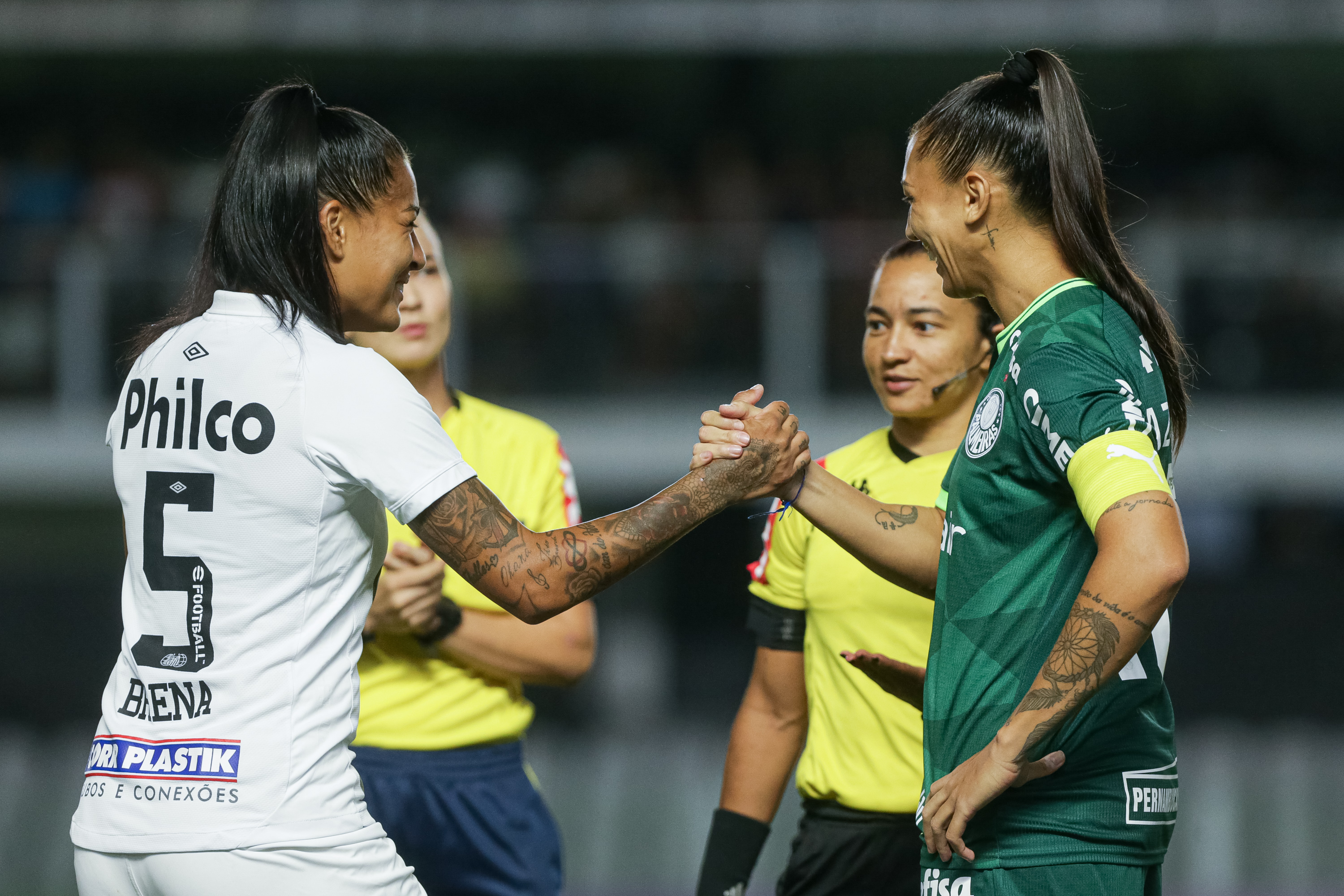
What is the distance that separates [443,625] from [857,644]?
0.90 metres

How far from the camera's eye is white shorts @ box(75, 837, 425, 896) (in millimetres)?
1958

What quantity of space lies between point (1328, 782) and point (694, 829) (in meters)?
3.82

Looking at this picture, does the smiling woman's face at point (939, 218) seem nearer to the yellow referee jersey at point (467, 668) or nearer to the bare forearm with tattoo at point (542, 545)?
the bare forearm with tattoo at point (542, 545)

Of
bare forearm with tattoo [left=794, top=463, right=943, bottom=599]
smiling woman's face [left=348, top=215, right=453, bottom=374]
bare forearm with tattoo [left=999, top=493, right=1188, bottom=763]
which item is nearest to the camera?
bare forearm with tattoo [left=999, top=493, right=1188, bottom=763]

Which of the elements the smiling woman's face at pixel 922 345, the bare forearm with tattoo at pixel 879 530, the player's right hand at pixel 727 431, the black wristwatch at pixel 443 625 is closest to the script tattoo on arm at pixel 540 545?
the player's right hand at pixel 727 431

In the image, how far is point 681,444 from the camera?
Answer: 958 cm

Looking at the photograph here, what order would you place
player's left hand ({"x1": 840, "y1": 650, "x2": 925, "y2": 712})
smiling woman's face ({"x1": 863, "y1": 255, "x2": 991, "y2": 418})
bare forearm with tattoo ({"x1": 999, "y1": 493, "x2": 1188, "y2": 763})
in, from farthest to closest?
smiling woman's face ({"x1": 863, "y1": 255, "x2": 991, "y2": 418}) < player's left hand ({"x1": 840, "y1": 650, "x2": 925, "y2": 712}) < bare forearm with tattoo ({"x1": 999, "y1": 493, "x2": 1188, "y2": 763})

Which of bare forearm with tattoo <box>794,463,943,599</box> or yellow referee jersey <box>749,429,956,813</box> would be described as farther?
yellow referee jersey <box>749,429,956,813</box>

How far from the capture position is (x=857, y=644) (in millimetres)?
2799

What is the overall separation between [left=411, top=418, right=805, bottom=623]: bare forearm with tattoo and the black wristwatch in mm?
814

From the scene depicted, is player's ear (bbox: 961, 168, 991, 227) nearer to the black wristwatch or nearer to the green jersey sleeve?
the green jersey sleeve

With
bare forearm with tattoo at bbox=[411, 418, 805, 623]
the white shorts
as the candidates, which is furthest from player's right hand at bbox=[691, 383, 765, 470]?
the white shorts

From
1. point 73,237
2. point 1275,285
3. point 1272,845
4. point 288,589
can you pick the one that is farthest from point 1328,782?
point 73,237

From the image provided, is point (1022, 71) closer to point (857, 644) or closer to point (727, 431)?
point (727, 431)
